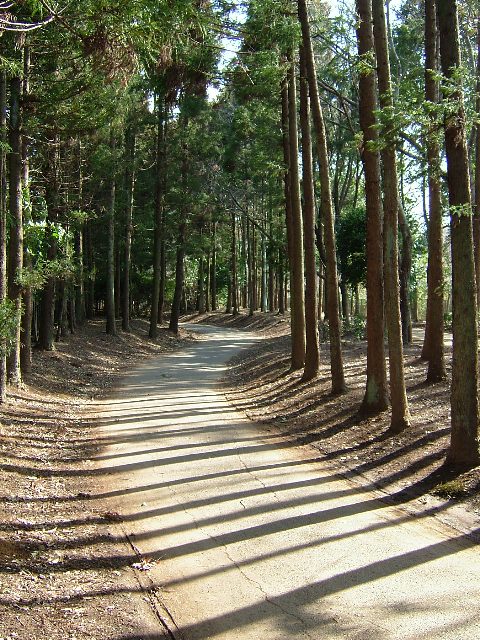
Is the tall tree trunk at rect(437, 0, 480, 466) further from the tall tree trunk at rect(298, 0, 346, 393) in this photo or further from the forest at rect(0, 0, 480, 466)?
the tall tree trunk at rect(298, 0, 346, 393)

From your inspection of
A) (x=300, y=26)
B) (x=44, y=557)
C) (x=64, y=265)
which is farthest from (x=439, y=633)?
(x=64, y=265)

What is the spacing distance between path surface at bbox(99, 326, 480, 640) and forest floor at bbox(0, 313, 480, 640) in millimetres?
373

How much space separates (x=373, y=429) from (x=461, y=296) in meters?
3.37

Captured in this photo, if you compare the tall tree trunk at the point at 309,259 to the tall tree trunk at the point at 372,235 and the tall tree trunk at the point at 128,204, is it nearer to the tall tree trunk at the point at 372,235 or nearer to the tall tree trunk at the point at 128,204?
the tall tree trunk at the point at 372,235

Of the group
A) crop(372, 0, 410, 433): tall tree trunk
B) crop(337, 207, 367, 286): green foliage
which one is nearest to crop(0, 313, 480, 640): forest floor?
crop(372, 0, 410, 433): tall tree trunk

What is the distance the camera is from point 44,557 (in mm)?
5645

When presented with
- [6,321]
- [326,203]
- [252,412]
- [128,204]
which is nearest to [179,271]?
[128,204]

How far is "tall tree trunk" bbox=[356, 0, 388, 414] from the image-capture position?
10.5m

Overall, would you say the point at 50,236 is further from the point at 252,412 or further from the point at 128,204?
the point at 128,204

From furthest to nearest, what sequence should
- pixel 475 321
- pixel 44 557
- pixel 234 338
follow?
pixel 234 338, pixel 475 321, pixel 44 557

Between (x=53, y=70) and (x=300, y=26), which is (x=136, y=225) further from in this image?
(x=300, y=26)

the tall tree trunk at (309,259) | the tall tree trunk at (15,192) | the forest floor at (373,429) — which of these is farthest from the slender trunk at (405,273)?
the tall tree trunk at (15,192)

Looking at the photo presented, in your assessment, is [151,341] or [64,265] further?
[151,341]

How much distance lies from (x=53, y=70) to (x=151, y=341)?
1886cm
